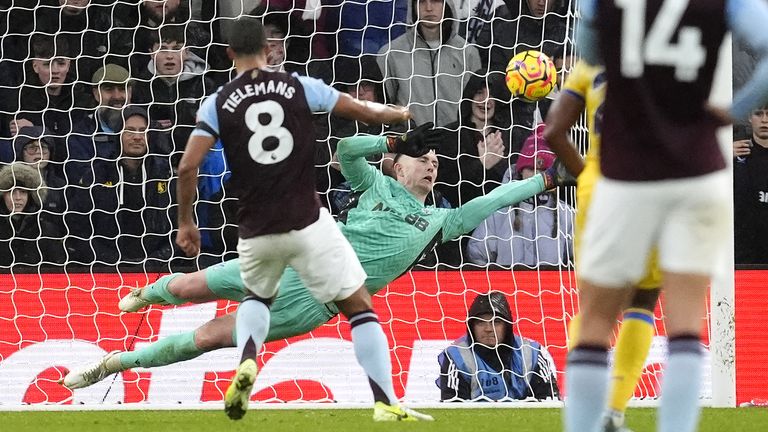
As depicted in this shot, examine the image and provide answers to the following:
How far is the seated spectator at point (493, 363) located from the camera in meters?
8.41

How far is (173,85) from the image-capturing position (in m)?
9.99

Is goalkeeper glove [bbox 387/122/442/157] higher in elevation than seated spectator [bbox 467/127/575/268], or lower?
higher

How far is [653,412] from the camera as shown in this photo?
7.38m

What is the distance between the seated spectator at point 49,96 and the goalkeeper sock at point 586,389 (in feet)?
22.4

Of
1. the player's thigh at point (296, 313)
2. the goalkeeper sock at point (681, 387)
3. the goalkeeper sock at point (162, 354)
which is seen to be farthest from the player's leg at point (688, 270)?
the goalkeeper sock at point (162, 354)

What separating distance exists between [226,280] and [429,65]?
2978 mm

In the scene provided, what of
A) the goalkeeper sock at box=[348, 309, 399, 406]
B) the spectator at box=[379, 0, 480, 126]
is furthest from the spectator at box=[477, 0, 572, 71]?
the goalkeeper sock at box=[348, 309, 399, 406]

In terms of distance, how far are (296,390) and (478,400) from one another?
1.15m

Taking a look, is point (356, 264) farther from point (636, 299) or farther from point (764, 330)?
point (764, 330)

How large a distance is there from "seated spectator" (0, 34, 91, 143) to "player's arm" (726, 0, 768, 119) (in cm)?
693

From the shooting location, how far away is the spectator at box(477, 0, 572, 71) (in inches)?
389

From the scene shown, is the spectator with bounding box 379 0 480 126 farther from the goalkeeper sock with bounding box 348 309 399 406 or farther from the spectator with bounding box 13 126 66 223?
the goalkeeper sock with bounding box 348 309 399 406

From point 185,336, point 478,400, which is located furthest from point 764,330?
point 185,336

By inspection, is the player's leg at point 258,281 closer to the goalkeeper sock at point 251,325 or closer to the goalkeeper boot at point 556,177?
the goalkeeper sock at point 251,325
